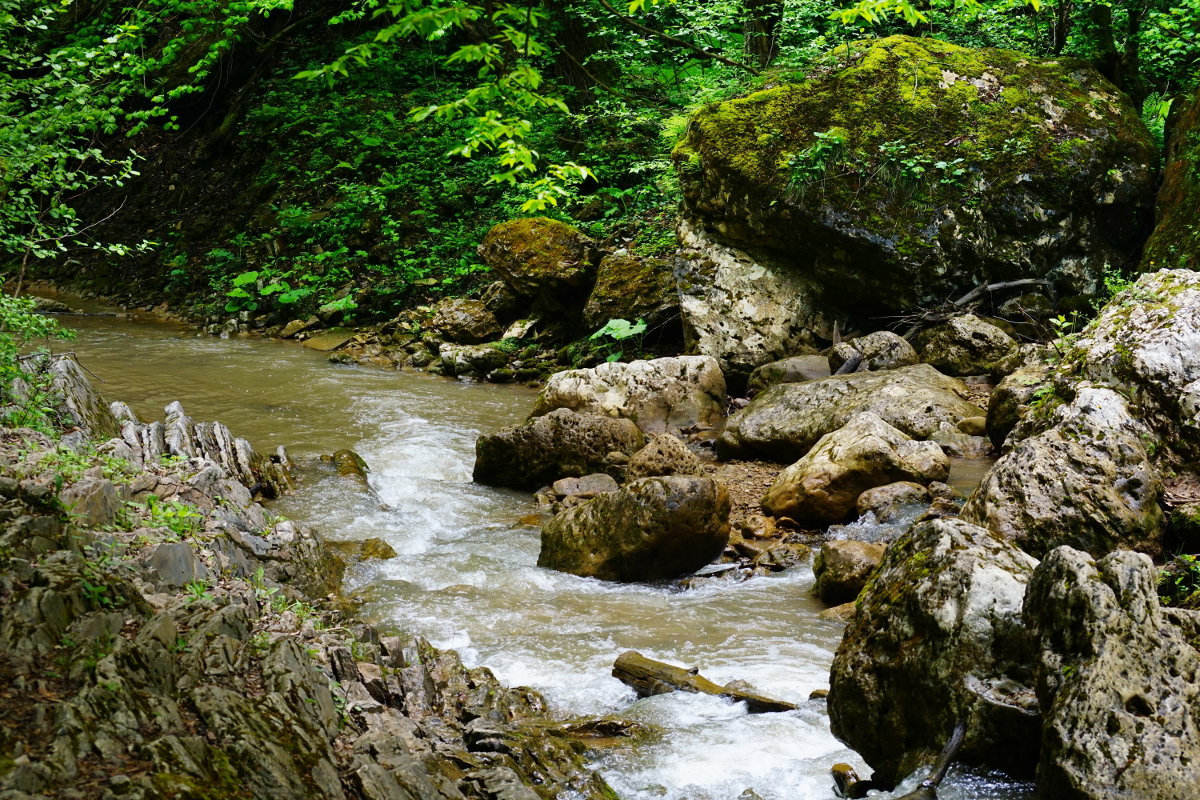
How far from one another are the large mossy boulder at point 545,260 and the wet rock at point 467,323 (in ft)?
2.62

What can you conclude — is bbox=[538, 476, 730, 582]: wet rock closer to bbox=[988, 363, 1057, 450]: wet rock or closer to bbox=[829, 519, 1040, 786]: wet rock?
bbox=[829, 519, 1040, 786]: wet rock

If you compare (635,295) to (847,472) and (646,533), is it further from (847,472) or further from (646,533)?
(646,533)

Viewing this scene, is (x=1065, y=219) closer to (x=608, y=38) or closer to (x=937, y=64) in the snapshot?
(x=937, y=64)

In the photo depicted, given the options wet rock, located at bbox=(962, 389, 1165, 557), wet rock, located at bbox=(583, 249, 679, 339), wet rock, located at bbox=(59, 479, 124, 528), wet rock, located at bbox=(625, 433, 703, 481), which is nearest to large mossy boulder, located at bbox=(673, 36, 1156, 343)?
wet rock, located at bbox=(583, 249, 679, 339)

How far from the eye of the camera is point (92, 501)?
4652mm

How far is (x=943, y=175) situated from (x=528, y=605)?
8358 mm

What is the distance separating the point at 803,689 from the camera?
522 cm

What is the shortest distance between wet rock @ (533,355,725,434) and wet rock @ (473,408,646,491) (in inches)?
52.6

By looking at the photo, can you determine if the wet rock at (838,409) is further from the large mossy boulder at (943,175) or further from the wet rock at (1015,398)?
the large mossy boulder at (943,175)

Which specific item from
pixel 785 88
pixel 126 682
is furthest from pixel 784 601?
pixel 785 88

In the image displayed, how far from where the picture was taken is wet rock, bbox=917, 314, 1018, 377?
35.7 ft

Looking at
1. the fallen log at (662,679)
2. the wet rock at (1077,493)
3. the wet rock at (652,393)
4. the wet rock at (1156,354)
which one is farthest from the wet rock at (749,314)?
the fallen log at (662,679)

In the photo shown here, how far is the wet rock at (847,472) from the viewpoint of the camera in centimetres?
804

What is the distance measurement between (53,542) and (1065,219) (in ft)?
39.0
